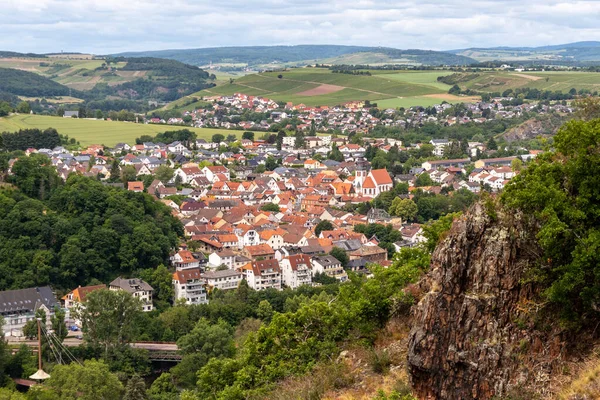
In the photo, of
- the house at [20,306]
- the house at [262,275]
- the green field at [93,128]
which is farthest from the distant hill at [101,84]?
the house at [20,306]

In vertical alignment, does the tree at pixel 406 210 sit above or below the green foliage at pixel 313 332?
below

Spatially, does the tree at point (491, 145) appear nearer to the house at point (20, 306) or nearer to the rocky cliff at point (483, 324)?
the house at point (20, 306)

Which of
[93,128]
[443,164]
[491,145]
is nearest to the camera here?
[443,164]

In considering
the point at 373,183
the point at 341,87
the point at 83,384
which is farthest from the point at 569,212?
the point at 341,87

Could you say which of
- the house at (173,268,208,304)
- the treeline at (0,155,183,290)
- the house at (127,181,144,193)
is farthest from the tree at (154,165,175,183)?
the house at (173,268,208,304)

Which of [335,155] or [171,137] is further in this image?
[171,137]

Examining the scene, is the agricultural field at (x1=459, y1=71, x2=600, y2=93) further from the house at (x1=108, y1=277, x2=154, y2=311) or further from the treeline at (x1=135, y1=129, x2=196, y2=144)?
the house at (x1=108, y1=277, x2=154, y2=311)

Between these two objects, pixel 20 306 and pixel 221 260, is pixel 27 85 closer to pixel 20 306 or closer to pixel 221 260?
pixel 221 260

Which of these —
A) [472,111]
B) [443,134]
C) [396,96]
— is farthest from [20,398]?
[396,96]
